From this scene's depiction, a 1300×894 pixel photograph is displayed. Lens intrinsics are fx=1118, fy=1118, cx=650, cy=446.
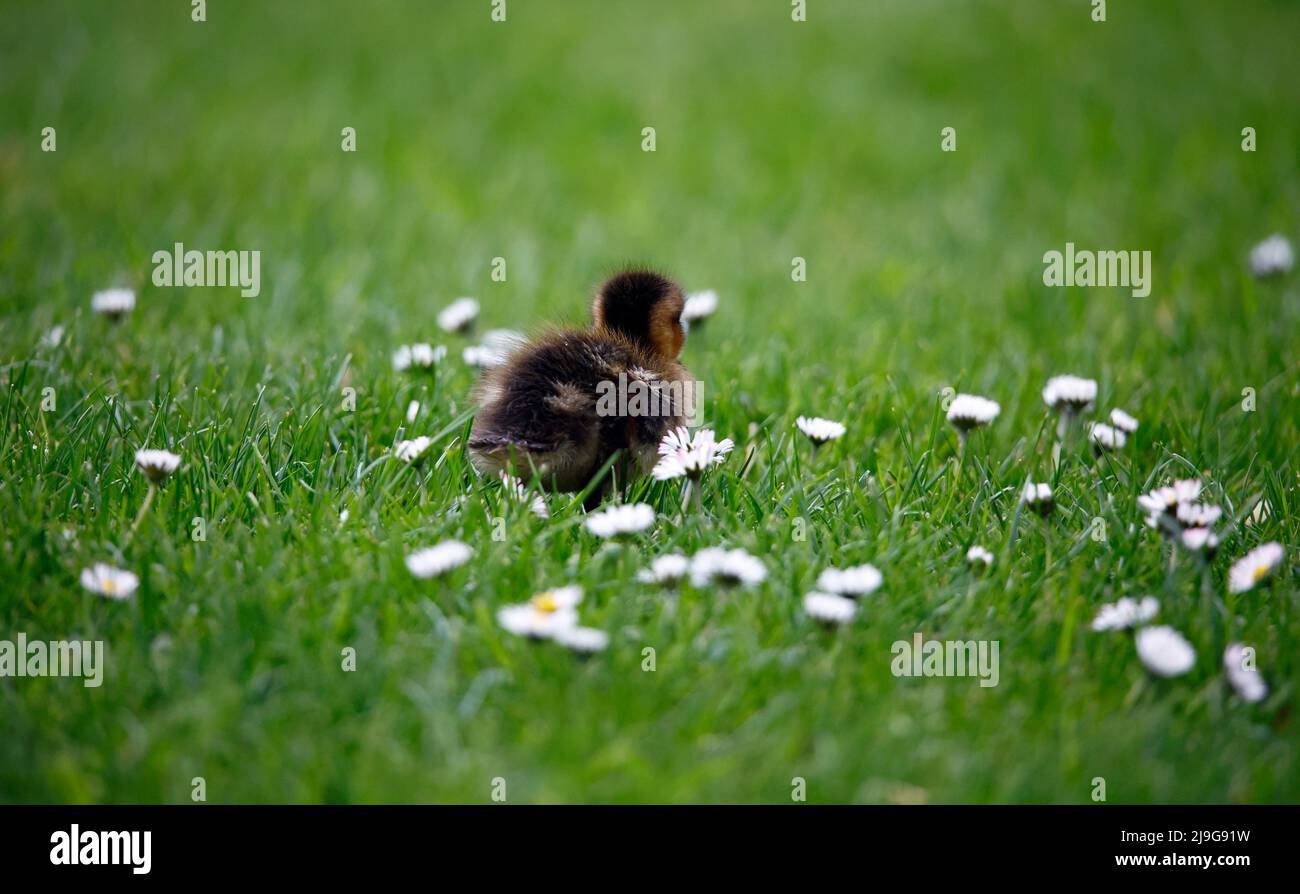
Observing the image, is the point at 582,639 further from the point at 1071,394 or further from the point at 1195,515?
the point at 1071,394

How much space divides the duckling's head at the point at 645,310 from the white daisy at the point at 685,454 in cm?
49

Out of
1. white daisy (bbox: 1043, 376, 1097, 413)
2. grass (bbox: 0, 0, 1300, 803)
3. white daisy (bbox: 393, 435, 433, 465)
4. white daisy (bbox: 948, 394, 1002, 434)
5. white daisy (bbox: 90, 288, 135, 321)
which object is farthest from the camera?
white daisy (bbox: 90, 288, 135, 321)

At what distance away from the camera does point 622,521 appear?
10.3 feet

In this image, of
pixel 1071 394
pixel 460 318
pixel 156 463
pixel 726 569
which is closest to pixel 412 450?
pixel 156 463

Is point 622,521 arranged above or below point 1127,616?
above

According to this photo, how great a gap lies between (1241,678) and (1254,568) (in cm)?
53

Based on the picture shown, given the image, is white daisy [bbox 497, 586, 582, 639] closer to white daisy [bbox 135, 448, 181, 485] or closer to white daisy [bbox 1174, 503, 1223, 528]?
white daisy [bbox 135, 448, 181, 485]

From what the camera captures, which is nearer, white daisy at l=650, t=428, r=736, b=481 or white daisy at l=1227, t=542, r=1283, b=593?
white daisy at l=1227, t=542, r=1283, b=593

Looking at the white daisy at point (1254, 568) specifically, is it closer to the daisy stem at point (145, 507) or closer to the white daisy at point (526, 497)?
the white daisy at point (526, 497)

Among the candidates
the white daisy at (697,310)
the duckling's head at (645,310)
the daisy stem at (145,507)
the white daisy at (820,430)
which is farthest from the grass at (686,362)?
the duckling's head at (645,310)

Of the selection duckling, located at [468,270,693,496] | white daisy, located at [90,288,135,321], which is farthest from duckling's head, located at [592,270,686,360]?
white daisy, located at [90,288,135,321]

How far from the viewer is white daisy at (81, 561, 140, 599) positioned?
9.22 ft

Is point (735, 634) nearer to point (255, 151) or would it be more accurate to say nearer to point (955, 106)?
point (255, 151)

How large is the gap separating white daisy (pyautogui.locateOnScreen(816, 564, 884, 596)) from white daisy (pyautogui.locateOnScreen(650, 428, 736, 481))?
55 centimetres
